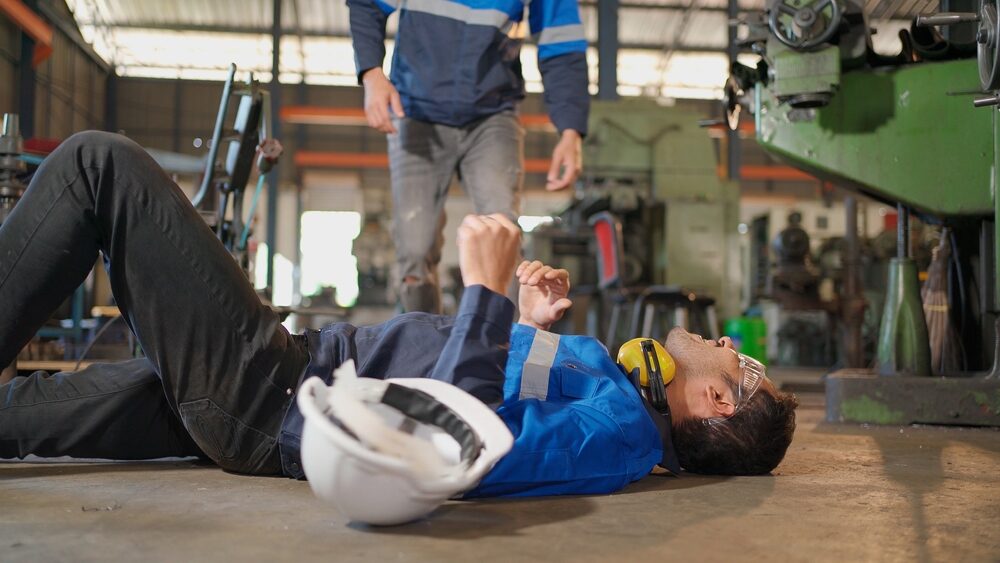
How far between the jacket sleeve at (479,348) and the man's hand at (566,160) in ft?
4.71

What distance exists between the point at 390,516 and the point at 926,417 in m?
2.21

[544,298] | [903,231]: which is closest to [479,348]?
[544,298]

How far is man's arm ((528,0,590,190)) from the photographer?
2.75 m

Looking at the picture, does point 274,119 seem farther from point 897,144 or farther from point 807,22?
point 897,144

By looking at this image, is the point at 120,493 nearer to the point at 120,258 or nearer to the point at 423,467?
the point at 120,258

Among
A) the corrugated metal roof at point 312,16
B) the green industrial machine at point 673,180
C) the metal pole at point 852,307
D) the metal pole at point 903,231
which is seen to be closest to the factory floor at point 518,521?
the metal pole at point 903,231

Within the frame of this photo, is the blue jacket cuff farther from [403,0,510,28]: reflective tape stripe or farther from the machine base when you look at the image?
the machine base

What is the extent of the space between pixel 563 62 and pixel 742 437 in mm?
1551

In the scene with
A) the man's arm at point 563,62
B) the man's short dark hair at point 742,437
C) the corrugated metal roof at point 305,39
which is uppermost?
the corrugated metal roof at point 305,39

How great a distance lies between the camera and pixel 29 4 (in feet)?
31.7

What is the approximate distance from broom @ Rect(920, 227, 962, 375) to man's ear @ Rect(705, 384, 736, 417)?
1837 mm

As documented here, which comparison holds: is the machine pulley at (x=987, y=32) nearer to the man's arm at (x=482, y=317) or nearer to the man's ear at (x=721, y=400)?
the man's ear at (x=721, y=400)

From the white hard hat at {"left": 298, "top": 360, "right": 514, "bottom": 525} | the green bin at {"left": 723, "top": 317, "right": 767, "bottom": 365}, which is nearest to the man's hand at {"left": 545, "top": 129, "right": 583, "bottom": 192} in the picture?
the white hard hat at {"left": 298, "top": 360, "right": 514, "bottom": 525}

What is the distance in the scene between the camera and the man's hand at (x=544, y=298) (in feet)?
4.82
